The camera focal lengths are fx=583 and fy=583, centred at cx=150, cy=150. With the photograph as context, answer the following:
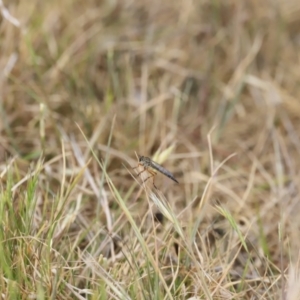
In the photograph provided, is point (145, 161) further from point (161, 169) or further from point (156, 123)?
point (156, 123)

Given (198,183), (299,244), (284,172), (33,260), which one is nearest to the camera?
(33,260)

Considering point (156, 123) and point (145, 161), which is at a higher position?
point (145, 161)

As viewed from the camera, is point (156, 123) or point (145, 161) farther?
point (156, 123)

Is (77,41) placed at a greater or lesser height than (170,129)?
greater

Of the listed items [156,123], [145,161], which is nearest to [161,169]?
[145,161]

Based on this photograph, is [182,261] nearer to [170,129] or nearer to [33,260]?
[33,260]

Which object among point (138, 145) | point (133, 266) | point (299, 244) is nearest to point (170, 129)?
point (138, 145)

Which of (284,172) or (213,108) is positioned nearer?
(284,172)

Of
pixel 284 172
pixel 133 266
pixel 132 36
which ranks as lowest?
pixel 284 172
